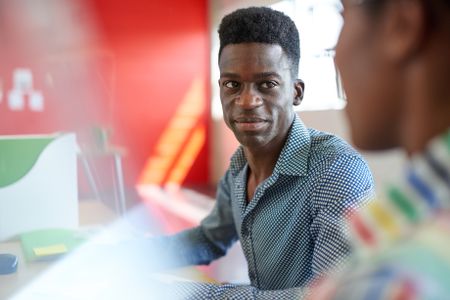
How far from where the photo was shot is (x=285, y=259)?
0.95m

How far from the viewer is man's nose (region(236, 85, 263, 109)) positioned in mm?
886

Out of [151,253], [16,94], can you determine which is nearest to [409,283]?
[151,253]

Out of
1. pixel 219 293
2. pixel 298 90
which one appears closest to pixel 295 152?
pixel 298 90

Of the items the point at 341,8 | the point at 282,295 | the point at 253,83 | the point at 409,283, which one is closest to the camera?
the point at 409,283

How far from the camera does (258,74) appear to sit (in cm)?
90

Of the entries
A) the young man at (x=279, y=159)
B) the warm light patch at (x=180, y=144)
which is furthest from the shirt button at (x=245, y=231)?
the warm light patch at (x=180, y=144)

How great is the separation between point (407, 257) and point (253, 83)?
0.67m

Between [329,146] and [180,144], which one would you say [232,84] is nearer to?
[329,146]

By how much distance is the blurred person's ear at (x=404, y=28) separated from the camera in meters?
0.28

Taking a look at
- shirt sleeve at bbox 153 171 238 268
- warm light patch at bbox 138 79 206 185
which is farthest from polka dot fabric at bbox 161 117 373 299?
warm light patch at bbox 138 79 206 185

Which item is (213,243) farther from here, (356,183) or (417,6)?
(417,6)

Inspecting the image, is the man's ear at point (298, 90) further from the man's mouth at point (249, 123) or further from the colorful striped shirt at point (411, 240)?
the colorful striped shirt at point (411, 240)

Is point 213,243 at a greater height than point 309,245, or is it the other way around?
point 309,245

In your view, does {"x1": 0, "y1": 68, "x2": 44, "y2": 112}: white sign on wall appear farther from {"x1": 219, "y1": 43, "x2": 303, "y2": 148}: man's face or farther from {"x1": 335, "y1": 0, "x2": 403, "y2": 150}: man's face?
{"x1": 335, "y1": 0, "x2": 403, "y2": 150}: man's face
